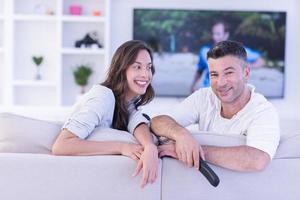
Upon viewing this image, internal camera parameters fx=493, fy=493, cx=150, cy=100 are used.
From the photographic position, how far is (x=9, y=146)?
1.57 metres

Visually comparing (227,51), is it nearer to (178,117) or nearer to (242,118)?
(242,118)

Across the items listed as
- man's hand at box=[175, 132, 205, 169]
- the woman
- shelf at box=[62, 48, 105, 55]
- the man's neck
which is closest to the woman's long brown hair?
the woman

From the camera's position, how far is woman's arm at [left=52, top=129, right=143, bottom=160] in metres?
1.50

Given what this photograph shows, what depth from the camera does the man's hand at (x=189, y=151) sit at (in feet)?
4.73

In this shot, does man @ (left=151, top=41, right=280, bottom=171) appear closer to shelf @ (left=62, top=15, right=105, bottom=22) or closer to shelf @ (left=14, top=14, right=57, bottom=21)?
shelf @ (left=62, top=15, right=105, bottom=22)

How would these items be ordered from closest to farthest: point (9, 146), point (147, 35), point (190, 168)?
point (190, 168)
point (9, 146)
point (147, 35)

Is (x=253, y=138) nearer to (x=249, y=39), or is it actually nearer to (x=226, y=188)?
(x=226, y=188)

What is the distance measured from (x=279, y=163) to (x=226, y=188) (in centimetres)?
18

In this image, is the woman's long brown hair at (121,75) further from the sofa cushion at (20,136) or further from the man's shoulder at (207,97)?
the sofa cushion at (20,136)

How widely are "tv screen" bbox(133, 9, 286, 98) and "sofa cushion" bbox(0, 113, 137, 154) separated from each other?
14.9 feet

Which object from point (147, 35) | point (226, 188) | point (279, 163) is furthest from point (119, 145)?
point (147, 35)

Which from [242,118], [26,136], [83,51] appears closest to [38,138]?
[26,136]

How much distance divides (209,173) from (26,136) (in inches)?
23.4

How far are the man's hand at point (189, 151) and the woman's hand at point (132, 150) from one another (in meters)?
0.11
